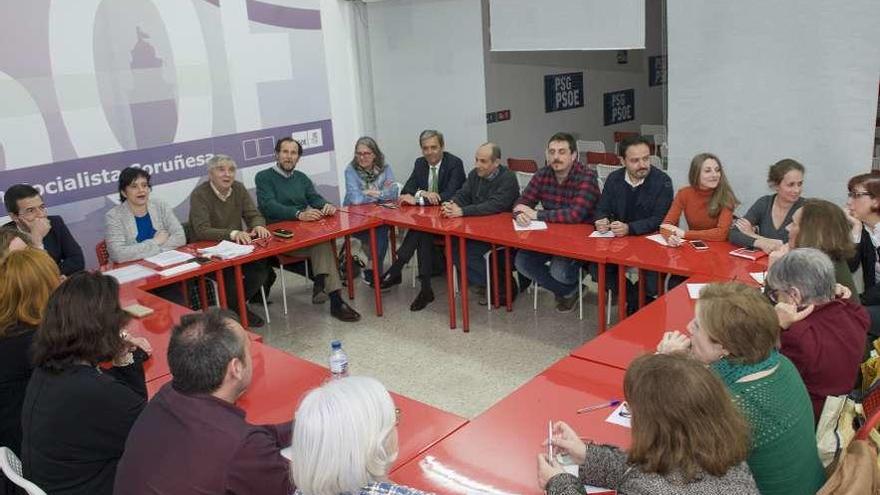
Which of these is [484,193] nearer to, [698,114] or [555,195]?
[555,195]

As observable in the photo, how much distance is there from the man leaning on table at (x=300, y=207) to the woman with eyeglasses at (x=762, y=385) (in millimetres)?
3781

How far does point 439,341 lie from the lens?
17.7 feet

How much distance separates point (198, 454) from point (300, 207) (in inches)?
173

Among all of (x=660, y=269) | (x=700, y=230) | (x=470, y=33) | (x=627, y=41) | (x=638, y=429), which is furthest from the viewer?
(x=470, y=33)

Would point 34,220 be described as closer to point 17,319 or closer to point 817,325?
point 17,319

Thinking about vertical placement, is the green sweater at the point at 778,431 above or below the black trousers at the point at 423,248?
above

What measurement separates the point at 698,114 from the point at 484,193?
1.67m

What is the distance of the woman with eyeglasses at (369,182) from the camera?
6.33m

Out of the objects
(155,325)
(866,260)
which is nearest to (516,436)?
(155,325)

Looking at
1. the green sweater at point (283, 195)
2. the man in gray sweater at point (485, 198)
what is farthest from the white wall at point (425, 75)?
the green sweater at point (283, 195)

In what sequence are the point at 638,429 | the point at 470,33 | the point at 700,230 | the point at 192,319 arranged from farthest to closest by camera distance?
1. the point at 470,33
2. the point at 700,230
3. the point at 192,319
4. the point at 638,429

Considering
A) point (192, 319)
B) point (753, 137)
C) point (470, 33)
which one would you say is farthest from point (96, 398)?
point (470, 33)

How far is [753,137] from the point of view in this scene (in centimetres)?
529

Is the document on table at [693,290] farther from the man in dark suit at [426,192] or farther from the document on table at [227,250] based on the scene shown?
the document on table at [227,250]
